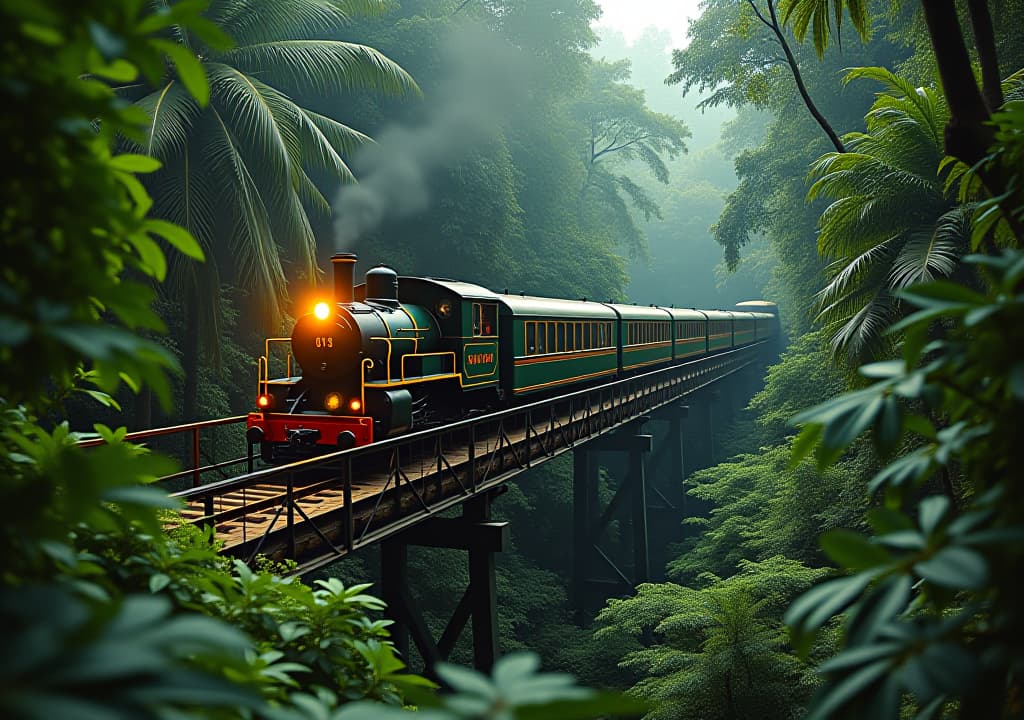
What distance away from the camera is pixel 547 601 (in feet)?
61.3

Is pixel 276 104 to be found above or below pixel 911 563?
above

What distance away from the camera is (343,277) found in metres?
9.48

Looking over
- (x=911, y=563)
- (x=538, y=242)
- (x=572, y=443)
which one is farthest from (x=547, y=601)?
(x=911, y=563)

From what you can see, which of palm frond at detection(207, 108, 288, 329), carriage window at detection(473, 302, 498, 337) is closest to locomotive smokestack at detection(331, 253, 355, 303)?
carriage window at detection(473, 302, 498, 337)

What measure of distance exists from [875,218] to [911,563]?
8741 millimetres

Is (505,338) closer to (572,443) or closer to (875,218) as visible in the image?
(572,443)

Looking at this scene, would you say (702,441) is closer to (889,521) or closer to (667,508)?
(667,508)

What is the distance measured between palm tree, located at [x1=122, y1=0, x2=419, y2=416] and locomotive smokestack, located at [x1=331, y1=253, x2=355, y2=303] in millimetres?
2710

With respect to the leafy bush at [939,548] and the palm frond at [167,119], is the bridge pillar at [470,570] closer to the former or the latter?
the palm frond at [167,119]

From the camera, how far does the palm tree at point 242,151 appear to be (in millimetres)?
11203

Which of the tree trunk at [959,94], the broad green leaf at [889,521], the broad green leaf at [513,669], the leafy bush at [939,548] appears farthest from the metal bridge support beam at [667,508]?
the broad green leaf at [513,669]

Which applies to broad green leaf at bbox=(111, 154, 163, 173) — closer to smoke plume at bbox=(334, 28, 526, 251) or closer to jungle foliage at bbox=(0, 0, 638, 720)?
jungle foliage at bbox=(0, 0, 638, 720)

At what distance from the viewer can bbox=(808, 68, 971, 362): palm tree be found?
8219 mm

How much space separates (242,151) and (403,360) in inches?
229
